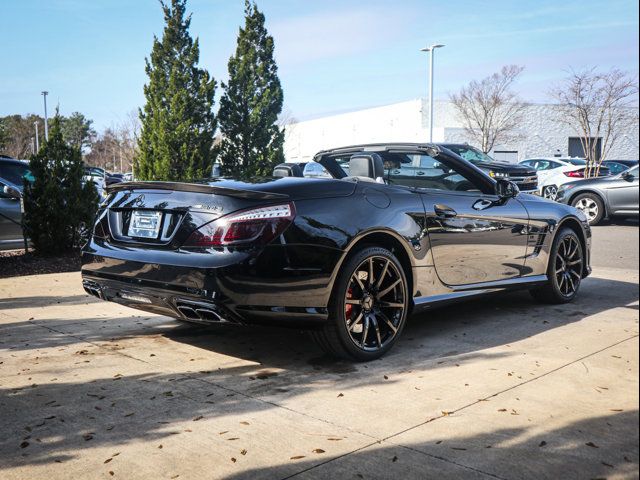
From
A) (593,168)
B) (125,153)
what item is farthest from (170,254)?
(125,153)

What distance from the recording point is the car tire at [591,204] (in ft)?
49.2

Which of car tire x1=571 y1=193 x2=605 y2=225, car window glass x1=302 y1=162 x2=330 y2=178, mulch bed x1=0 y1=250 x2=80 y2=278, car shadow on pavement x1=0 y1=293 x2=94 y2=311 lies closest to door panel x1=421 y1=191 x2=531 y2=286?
car window glass x1=302 y1=162 x2=330 y2=178

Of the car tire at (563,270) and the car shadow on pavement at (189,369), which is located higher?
the car tire at (563,270)

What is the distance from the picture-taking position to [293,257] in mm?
4109

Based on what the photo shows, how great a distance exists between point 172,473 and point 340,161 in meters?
3.65

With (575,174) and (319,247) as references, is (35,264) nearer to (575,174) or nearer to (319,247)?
(319,247)

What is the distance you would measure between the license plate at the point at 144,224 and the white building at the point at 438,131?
36.8 meters

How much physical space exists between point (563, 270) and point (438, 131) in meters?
36.6

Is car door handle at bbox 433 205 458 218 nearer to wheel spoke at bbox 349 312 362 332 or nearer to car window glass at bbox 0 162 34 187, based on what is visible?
wheel spoke at bbox 349 312 362 332

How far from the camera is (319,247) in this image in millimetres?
4203

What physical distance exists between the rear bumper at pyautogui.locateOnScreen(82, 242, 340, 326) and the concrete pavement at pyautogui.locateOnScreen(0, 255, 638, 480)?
411mm

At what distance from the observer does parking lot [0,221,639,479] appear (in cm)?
295

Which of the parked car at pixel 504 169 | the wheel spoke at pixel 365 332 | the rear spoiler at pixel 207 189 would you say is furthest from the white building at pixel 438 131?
the wheel spoke at pixel 365 332

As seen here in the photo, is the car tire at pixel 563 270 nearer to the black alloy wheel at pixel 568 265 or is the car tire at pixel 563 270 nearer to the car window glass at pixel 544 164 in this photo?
the black alloy wheel at pixel 568 265
